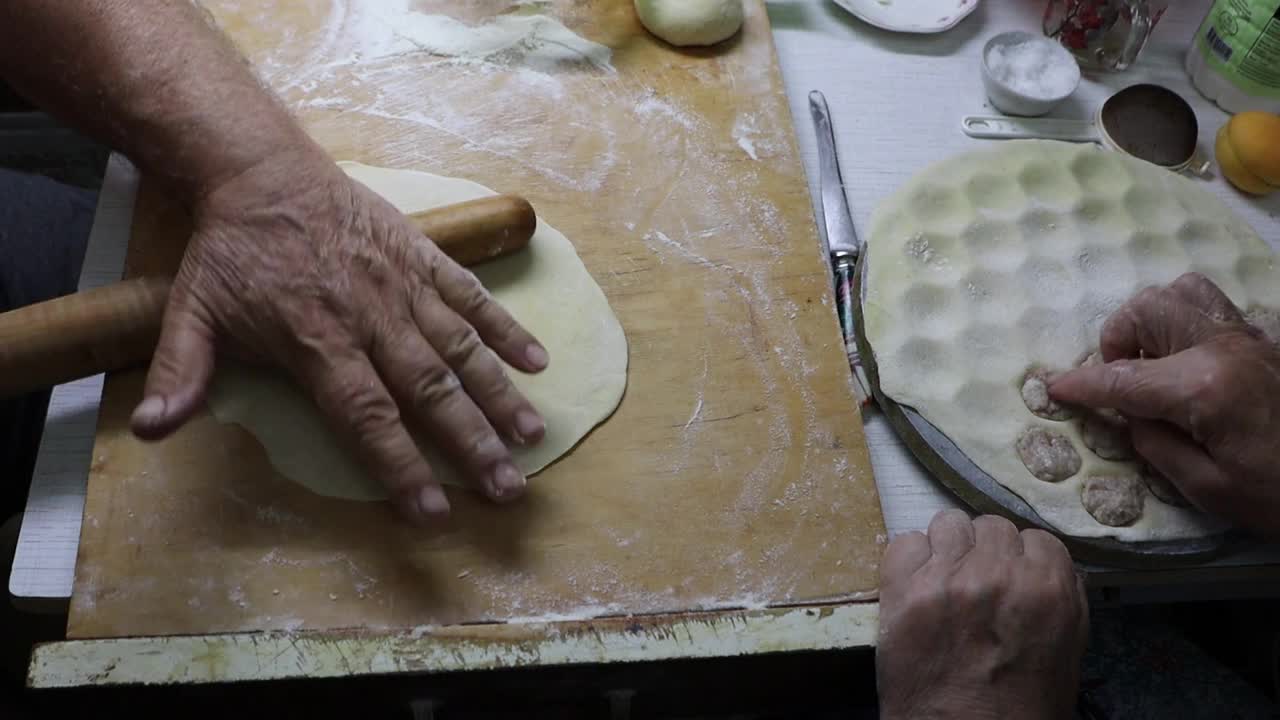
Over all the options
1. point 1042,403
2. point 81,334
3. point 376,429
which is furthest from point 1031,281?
point 81,334

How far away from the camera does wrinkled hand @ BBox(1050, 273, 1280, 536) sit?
43.6 inches

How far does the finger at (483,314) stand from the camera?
1136mm

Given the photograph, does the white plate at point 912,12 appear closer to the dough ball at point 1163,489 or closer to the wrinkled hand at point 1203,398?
the wrinkled hand at point 1203,398

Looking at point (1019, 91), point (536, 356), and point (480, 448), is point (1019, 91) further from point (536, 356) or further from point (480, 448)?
point (480, 448)

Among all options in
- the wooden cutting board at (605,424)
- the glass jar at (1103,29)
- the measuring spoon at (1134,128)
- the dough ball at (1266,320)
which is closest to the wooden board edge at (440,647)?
the wooden cutting board at (605,424)

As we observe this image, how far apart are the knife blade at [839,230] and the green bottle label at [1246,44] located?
0.76 metres

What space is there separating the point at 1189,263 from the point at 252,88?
1.47m

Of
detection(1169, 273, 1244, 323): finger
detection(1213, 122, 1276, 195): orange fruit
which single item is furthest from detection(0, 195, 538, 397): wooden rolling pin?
detection(1213, 122, 1276, 195): orange fruit

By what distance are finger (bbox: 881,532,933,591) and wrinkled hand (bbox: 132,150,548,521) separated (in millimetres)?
487

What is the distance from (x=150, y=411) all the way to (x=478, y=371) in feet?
1.24

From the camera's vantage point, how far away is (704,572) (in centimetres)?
110

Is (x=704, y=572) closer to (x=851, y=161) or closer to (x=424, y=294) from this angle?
(x=424, y=294)

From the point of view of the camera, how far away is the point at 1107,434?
1223 millimetres

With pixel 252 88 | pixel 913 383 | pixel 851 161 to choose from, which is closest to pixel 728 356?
pixel 913 383
